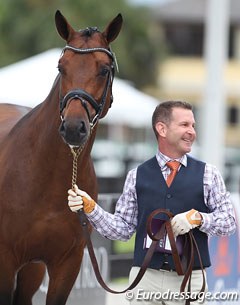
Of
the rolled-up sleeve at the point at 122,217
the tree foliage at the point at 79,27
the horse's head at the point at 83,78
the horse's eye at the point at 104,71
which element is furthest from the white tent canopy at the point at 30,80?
the tree foliage at the point at 79,27

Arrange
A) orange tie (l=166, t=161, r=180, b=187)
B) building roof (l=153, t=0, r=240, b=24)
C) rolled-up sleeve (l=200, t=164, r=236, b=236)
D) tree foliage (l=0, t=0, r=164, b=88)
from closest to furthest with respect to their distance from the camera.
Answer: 1. rolled-up sleeve (l=200, t=164, r=236, b=236)
2. orange tie (l=166, t=161, r=180, b=187)
3. tree foliage (l=0, t=0, r=164, b=88)
4. building roof (l=153, t=0, r=240, b=24)

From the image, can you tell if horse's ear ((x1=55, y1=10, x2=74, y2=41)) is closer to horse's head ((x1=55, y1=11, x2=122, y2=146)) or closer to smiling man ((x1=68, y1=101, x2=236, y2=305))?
horse's head ((x1=55, y1=11, x2=122, y2=146))

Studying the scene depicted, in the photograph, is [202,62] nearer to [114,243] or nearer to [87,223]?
[114,243]

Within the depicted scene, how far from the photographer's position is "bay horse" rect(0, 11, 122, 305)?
17.3ft

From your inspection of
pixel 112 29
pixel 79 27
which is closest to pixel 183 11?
pixel 79 27

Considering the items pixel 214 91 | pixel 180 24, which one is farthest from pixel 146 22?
pixel 214 91

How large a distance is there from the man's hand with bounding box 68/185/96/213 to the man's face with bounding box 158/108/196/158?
541mm

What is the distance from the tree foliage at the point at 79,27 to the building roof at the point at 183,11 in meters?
10.4

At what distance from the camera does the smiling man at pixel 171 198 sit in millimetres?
5027

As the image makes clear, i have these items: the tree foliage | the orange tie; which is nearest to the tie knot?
the orange tie

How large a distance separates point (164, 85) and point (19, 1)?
12982 mm

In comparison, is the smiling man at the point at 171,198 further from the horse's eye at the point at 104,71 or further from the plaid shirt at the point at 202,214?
the horse's eye at the point at 104,71

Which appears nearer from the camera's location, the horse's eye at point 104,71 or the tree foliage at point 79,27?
the horse's eye at point 104,71

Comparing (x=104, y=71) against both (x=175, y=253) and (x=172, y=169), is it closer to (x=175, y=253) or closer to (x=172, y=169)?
(x=172, y=169)
